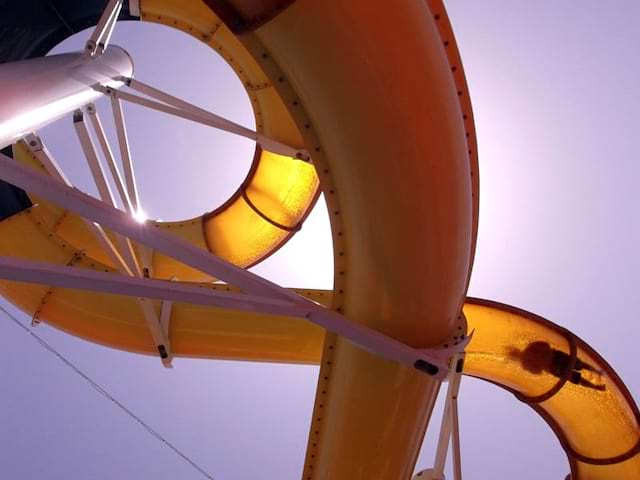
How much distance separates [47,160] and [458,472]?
12.6 ft

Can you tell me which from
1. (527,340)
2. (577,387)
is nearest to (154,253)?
(527,340)

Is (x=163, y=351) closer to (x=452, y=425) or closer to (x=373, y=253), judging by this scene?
(x=452, y=425)

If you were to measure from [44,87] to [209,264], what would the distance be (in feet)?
5.70

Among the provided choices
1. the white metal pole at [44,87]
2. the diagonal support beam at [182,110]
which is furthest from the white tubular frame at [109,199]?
the diagonal support beam at [182,110]

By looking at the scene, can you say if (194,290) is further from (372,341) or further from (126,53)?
(126,53)

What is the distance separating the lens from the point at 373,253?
2.63 m

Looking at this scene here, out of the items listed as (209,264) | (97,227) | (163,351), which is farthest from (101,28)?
(209,264)

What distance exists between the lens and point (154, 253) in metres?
6.30

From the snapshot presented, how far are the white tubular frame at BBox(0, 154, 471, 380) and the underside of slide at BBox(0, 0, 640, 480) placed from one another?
0.51 ft

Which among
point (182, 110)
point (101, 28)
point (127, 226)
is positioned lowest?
point (127, 226)

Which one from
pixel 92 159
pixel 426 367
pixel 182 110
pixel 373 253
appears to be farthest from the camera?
pixel 182 110

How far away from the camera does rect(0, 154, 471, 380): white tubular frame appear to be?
2.17 meters

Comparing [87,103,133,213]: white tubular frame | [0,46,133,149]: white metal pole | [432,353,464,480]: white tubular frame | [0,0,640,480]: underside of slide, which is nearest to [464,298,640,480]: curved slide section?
[0,0,640,480]: underside of slide

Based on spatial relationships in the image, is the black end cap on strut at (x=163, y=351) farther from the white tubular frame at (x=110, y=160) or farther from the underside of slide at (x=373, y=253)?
the white tubular frame at (x=110, y=160)
